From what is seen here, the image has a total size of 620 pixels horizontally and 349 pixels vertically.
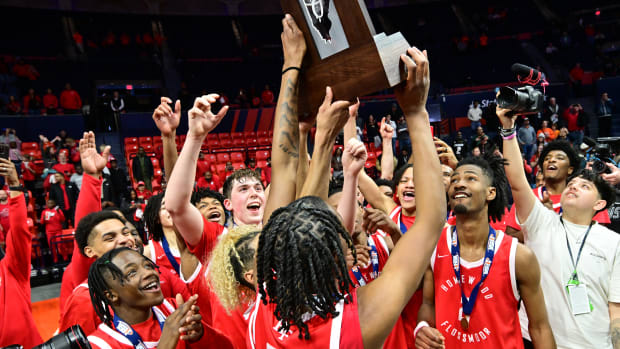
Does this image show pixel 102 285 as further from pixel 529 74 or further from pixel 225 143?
pixel 225 143

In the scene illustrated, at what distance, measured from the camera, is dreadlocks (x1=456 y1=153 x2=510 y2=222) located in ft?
9.43

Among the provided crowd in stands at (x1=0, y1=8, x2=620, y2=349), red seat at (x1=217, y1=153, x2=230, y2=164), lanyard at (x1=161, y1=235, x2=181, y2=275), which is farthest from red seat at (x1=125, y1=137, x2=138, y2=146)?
lanyard at (x1=161, y1=235, x2=181, y2=275)

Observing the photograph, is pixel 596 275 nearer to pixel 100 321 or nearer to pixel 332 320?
pixel 332 320

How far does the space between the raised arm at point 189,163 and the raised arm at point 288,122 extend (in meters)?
0.24

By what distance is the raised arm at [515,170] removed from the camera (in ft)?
9.49

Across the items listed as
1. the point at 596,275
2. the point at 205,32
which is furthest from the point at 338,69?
the point at 205,32

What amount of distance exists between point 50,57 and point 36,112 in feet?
12.7

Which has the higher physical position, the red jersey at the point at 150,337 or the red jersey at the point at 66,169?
the red jersey at the point at 66,169

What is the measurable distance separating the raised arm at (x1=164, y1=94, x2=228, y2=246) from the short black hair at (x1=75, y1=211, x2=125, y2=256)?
1.04 meters

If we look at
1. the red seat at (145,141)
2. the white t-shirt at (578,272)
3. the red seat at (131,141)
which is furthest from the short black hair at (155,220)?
the red seat at (131,141)

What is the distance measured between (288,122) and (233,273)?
30.2 inches

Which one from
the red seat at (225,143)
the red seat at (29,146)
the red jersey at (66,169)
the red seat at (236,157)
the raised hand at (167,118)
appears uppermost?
the red seat at (29,146)

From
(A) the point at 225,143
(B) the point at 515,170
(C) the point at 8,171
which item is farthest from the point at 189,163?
(A) the point at 225,143

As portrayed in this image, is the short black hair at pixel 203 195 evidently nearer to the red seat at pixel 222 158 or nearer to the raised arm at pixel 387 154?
the raised arm at pixel 387 154
